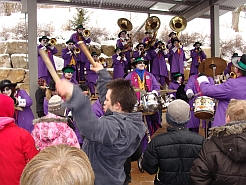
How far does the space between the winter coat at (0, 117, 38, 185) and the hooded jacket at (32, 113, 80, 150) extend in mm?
267

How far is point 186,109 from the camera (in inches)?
113

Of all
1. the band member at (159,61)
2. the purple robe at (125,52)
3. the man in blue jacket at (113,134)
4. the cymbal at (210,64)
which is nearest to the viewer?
the man in blue jacket at (113,134)

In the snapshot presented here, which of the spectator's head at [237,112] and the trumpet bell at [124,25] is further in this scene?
the trumpet bell at [124,25]

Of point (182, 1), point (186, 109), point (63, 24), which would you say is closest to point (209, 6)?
point (182, 1)

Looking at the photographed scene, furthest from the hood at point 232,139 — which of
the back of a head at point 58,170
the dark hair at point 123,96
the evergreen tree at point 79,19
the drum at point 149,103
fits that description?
the evergreen tree at point 79,19

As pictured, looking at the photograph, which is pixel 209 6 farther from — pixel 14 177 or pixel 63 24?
pixel 63 24

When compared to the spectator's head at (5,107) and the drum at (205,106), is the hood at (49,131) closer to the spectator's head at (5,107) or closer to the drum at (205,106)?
the spectator's head at (5,107)

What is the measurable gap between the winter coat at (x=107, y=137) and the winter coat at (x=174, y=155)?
0.53 meters

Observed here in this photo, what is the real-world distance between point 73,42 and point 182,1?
4.11 m

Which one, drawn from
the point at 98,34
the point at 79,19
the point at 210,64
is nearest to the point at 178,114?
the point at 210,64

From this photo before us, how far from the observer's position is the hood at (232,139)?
7.58ft

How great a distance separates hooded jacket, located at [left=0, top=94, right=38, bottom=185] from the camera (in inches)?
111

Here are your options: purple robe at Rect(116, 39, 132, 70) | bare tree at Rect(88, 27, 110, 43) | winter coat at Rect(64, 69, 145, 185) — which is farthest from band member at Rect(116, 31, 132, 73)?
winter coat at Rect(64, 69, 145, 185)

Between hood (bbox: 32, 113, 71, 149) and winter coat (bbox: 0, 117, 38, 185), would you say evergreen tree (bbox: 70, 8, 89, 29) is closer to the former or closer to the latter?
hood (bbox: 32, 113, 71, 149)
